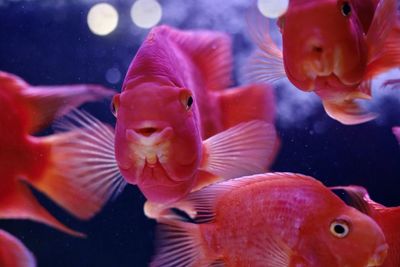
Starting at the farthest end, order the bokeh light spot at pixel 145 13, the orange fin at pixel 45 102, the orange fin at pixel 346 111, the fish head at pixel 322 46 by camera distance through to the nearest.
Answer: the bokeh light spot at pixel 145 13
the orange fin at pixel 45 102
the orange fin at pixel 346 111
the fish head at pixel 322 46

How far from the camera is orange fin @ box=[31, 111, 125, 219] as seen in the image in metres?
1.40

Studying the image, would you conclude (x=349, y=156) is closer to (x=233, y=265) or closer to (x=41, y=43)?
(x=233, y=265)

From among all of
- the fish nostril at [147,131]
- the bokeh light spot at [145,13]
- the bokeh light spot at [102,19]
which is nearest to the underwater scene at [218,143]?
the fish nostril at [147,131]

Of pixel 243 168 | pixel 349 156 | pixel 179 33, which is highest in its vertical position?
pixel 179 33

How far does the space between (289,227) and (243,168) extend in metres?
0.23

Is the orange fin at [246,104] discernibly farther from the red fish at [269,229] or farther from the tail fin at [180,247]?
the tail fin at [180,247]

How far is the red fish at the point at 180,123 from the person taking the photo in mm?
1197

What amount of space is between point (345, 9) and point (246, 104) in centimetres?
45

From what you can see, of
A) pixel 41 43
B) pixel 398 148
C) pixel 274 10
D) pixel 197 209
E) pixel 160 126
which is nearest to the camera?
Answer: pixel 160 126

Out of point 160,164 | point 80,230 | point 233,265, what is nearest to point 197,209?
point 233,265

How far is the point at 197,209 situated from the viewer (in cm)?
152

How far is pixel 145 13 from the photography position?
276 centimetres

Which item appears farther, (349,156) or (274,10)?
(349,156)

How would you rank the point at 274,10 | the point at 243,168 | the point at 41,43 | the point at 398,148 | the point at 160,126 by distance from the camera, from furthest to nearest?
the point at 41,43 → the point at 398,148 → the point at 274,10 → the point at 243,168 → the point at 160,126
